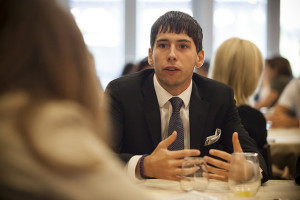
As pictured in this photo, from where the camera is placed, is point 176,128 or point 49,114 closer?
point 49,114

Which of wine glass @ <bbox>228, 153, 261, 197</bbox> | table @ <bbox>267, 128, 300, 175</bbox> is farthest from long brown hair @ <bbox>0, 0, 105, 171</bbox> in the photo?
table @ <bbox>267, 128, 300, 175</bbox>

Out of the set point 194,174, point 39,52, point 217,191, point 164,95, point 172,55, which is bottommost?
point 217,191

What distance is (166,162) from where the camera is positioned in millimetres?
1654

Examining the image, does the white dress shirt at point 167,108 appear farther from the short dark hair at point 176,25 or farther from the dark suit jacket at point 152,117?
the short dark hair at point 176,25

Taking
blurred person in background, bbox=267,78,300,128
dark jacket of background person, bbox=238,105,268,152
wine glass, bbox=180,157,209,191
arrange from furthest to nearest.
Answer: blurred person in background, bbox=267,78,300,128 → dark jacket of background person, bbox=238,105,268,152 → wine glass, bbox=180,157,209,191

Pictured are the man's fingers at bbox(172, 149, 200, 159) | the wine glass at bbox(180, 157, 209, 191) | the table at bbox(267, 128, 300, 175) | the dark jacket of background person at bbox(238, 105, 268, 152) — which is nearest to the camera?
the wine glass at bbox(180, 157, 209, 191)

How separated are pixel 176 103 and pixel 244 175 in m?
0.83

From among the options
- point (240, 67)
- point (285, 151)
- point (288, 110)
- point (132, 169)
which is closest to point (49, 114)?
point (132, 169)

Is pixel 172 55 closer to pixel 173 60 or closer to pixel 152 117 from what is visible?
pixel 173 60

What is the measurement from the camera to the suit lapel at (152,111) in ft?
7.12

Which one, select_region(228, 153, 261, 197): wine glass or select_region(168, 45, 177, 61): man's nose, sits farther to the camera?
select_region(168, 45, 177, 61): man's nose

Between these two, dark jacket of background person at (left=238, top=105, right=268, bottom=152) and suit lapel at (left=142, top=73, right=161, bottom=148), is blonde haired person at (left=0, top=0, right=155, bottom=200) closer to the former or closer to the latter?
suit lapel at (left=142, top=73, right=161, bottom=148)

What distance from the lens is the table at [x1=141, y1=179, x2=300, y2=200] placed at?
4.74 feet

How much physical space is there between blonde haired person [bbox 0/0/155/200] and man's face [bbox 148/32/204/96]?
4.95ft
